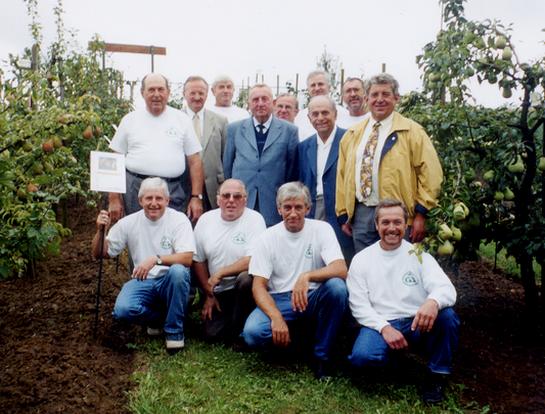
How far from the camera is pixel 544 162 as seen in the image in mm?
4023

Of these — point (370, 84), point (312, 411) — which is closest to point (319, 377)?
point (312, 411)

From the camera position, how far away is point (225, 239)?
431 centimetres

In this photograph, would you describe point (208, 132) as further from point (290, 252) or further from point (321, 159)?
point (290, 252)

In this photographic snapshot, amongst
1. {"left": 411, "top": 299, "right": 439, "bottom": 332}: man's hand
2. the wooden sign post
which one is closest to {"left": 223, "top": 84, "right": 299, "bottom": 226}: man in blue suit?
{"left": 411, "top": 299, "right": 439, "bottom": 332}: man's hand

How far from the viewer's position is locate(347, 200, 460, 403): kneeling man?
3422 millimetres

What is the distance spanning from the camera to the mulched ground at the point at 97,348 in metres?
3.38

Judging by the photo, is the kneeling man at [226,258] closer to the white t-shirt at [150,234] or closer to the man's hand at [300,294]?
the white t-shirt at [150,234]

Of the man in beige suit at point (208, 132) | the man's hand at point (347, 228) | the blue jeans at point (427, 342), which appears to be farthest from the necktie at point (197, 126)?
the blue jeans at point (427, 342)

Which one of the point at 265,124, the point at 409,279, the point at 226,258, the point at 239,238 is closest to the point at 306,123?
the point at 265,124

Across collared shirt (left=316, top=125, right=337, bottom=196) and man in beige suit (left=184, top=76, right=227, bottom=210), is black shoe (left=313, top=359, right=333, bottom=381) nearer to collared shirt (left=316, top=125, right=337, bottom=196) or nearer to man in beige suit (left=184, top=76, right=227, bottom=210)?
collared shirt (left=316, top=125, right=337, bottom=196)

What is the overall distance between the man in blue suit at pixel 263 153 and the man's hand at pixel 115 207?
91 cm

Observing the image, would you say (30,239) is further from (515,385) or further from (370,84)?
(515,385)

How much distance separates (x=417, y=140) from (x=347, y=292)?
1048 millimetres

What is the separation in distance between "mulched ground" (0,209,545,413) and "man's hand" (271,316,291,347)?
0.92 metres
